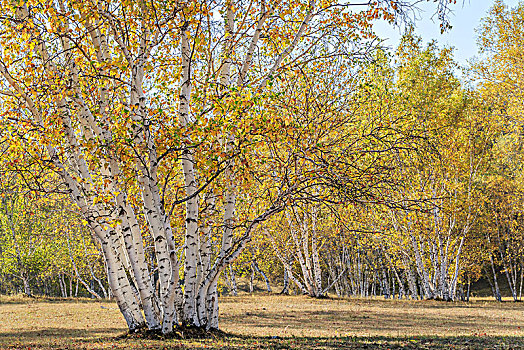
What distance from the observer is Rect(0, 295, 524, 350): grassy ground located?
9.61 meters

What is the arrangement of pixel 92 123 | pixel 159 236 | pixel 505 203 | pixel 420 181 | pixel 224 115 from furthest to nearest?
1. pixel 505 203
2. pixel 420 181
3. pixel 92 123
4. pixel 159 236
5. pixel 224 115

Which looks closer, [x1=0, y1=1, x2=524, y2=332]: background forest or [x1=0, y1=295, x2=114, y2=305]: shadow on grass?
[x1=0, y1=1, x2=524, y2=332]: background forest

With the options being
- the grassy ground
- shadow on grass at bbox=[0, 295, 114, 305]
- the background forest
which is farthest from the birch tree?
shadow on grass at bbox=[0, 295, 114, 305]

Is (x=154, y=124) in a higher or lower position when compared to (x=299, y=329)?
higher

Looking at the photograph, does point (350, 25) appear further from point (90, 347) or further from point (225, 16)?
point (90, 347)

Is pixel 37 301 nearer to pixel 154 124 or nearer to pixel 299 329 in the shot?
pixel 299 329

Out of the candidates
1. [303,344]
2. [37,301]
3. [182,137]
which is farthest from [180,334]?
[37,301]

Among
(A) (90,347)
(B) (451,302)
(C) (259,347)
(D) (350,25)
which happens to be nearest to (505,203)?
(B) (451,302)

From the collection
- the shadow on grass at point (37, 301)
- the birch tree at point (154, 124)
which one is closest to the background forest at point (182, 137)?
the birch tree at point (154, 124)

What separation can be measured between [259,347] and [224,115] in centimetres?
481

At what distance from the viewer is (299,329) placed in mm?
14391

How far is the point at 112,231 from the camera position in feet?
35.7

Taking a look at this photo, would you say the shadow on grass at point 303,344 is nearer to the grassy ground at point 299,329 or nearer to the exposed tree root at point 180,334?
the grassy ground at point 299,329

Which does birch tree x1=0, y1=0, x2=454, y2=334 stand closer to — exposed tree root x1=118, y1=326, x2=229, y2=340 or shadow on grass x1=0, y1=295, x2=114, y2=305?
exposed tree root x1=118, y1=326, x2=229, y2=340
